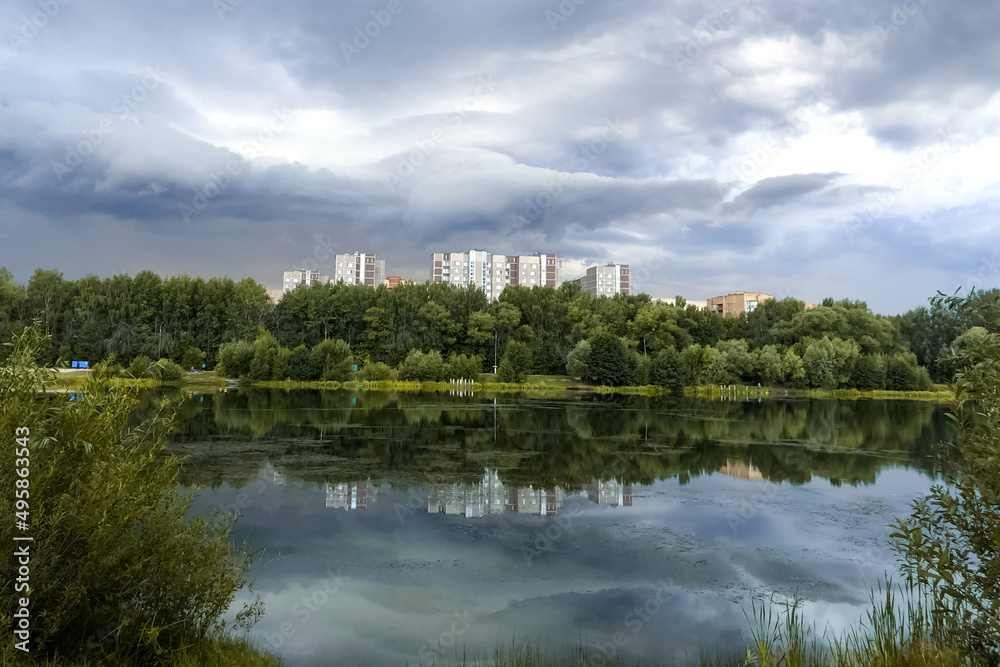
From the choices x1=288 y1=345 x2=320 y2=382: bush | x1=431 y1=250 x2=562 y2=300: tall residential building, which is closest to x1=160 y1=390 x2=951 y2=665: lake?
x1=288 y1=345 x2=320 y2=382: bush

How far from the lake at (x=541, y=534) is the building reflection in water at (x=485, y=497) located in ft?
0.20

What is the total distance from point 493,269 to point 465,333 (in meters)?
47.9

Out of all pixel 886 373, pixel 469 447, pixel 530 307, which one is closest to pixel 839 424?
pixel 469 447

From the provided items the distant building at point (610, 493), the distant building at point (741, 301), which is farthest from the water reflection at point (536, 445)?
the distant building at point (741, 301)

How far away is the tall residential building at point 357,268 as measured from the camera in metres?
124

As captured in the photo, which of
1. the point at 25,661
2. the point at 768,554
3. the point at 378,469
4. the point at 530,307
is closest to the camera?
the point at 25,661

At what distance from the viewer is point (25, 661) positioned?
135 inches

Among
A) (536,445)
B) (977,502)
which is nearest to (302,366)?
(536,445)

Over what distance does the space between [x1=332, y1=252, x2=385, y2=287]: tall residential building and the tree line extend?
171 ft

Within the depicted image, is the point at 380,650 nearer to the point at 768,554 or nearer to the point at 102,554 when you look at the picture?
the point at 102,554

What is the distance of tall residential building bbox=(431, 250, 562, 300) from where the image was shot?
371 feet

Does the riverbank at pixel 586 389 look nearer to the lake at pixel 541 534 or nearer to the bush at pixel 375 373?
the bush at pixel 375 373

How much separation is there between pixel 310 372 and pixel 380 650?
51.3 m

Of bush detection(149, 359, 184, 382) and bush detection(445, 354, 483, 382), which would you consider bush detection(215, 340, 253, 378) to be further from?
bush detection(445, 354, 483, 382)
